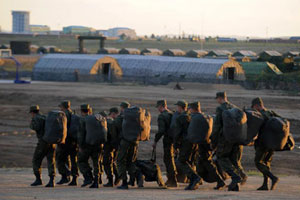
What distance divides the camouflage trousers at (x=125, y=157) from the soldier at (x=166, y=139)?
513 millimetres

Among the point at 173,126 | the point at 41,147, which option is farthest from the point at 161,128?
the point at 41,147

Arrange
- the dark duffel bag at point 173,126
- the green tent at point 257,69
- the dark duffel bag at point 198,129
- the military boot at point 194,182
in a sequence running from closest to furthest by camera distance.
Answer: the dark duffel bag at point 198,129, the military boot at point 194,182, the dark duffel bag at point 173,126, the green tent at point 257,69

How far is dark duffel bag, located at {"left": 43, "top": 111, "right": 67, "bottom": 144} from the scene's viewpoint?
14.9 m

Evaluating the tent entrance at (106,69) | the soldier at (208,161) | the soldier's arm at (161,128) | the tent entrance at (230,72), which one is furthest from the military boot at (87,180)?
the tent entrance at (106,69)

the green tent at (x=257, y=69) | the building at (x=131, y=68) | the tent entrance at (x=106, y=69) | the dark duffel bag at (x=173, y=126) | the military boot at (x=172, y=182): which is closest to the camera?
the dark duffel bag at (x=173, y=126)

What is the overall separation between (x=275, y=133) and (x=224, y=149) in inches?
44.7

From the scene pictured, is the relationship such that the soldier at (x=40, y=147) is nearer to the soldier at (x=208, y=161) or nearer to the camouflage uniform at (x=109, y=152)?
the camouflage uniform at (x=109, y=152)

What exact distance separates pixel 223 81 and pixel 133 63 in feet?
35.4

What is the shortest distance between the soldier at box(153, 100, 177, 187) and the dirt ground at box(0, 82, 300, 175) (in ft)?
20.0

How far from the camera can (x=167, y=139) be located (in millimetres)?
15148

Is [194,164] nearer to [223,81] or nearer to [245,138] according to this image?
[245,138]

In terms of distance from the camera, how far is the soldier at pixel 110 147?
50.0 ft

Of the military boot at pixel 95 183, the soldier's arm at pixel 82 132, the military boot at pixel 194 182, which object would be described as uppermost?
the soldier's arm at pixel 82 132

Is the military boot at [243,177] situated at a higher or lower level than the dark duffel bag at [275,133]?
lower
